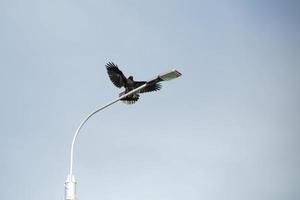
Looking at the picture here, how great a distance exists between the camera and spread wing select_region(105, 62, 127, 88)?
19000mm

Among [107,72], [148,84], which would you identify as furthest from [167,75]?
[107,72]

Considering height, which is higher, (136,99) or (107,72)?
(107,72)

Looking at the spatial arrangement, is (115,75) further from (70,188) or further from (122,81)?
(70,188)

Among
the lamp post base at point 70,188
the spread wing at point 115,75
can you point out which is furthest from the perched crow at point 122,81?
the lamp post base at point 70,188

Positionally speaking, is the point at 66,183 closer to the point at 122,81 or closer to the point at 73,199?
the point at 73,199

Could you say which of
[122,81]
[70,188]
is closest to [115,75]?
[122,81]

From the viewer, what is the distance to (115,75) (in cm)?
1956

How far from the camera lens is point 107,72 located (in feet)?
66.7

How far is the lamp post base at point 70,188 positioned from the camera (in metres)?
14.5

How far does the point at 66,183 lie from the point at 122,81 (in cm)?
516

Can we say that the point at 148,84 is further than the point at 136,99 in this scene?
No

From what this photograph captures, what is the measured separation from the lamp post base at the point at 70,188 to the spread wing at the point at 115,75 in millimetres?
4956

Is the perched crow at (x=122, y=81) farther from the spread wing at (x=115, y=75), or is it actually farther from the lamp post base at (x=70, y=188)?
the lamp post base at (x=70, y=188)

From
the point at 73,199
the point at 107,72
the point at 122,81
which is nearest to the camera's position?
the point at 73,199
